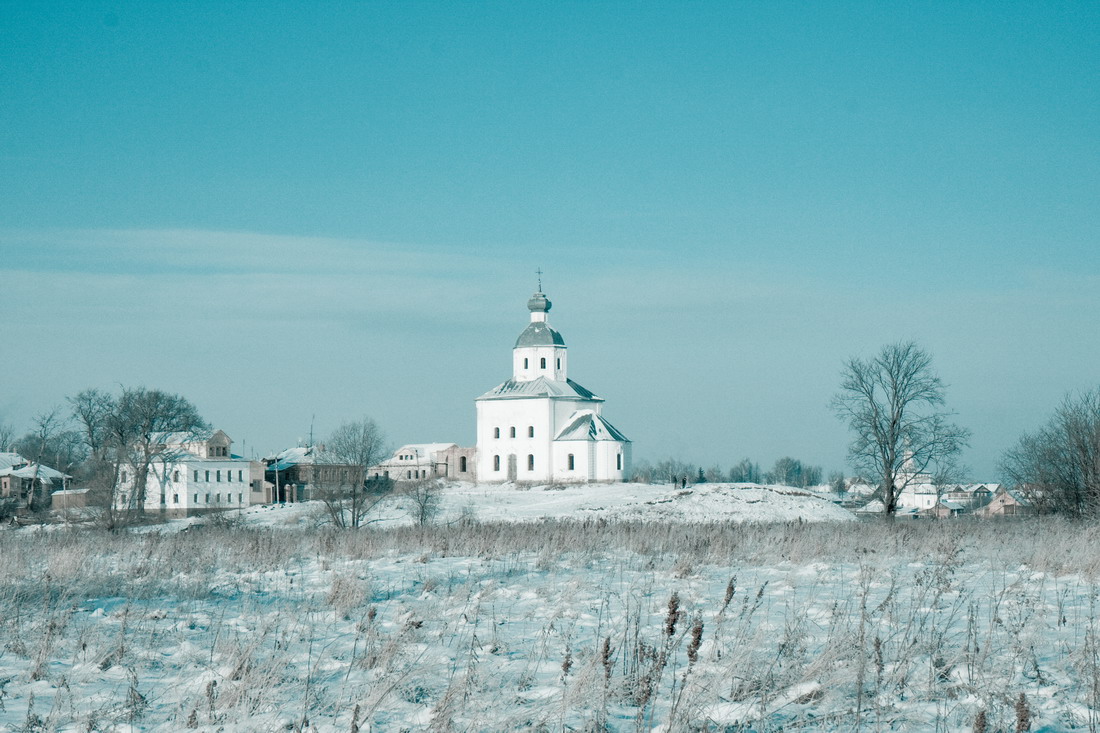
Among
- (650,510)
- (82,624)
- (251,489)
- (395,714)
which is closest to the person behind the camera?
(395,714)

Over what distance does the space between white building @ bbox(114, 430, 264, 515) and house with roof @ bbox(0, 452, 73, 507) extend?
7058mm

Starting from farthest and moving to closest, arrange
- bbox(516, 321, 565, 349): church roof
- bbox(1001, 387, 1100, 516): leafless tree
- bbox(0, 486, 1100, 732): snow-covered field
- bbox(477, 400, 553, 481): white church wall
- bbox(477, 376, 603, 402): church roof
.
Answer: bbox(516, 321, 565, 349): church roof < bbox(477, 376, 603, 402): church roof < bbox(477, 400, 553, 481): white church wall < bbox(1001, 387, 1100, 516): leafless tree < bbox(0, 486, 1100, 732): snow-covered field

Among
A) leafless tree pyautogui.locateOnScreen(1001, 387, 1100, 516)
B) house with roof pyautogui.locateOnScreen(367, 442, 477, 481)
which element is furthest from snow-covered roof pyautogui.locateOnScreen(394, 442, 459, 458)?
leafless tree pyautogui.locateOnScreen(1001, 387, 1100, 516)

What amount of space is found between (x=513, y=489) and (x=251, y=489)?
19.2 meters

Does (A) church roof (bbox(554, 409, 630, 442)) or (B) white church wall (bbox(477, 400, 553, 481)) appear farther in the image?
(B) white church wall (bbox(477, 400, 553, 481))

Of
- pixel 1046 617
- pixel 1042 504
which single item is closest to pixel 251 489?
pixel 1042 504

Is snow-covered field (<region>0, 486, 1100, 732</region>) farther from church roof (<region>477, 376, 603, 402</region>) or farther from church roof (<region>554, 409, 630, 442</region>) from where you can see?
church roof (<region>477, 376, 603, 402</region>)

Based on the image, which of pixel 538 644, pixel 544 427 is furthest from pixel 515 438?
pixel 538 644

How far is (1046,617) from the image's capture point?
8852 mm

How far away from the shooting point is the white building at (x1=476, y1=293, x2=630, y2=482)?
76.0m

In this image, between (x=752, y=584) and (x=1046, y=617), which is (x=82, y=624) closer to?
(x=752, y=584)

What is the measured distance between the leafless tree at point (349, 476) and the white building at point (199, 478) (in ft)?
55.9

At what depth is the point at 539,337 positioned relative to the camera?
273ft

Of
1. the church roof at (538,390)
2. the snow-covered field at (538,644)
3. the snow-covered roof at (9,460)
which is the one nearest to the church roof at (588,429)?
the church roof at (538,390)
